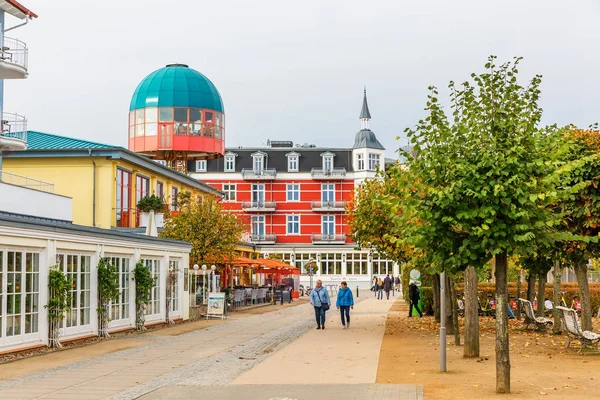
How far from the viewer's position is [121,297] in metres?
25.1

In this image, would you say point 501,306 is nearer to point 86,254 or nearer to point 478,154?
point 478,154

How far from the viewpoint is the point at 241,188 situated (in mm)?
83000

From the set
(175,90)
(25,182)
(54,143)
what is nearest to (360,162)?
(175,90)

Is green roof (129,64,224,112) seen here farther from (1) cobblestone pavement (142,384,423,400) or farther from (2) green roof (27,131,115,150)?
(1) cobblestone pavement (142,384,423,400)

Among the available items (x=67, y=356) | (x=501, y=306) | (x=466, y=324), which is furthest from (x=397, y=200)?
(x=67, y=356)

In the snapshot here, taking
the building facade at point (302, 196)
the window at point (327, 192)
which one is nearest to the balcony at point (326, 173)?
the building facade at point (302, 196)

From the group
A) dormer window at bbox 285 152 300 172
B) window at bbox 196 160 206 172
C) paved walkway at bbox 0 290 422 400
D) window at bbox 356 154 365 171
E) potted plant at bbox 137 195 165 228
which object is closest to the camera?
paved walkway at bbox 0 290 422 400

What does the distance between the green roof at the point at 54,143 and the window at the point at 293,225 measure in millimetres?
45081

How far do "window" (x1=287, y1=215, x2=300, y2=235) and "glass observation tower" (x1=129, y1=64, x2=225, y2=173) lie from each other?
96.1 feet

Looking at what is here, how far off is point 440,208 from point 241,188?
70010mm

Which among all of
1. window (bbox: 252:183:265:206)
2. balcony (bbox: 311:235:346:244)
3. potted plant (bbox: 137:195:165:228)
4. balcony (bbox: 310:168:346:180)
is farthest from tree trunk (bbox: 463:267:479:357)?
window (bbox: 252:183:265:206)

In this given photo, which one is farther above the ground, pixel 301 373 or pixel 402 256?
pixel 402 256

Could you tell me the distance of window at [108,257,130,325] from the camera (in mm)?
24487

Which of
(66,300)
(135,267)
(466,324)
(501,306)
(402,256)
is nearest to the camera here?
(501,306)
